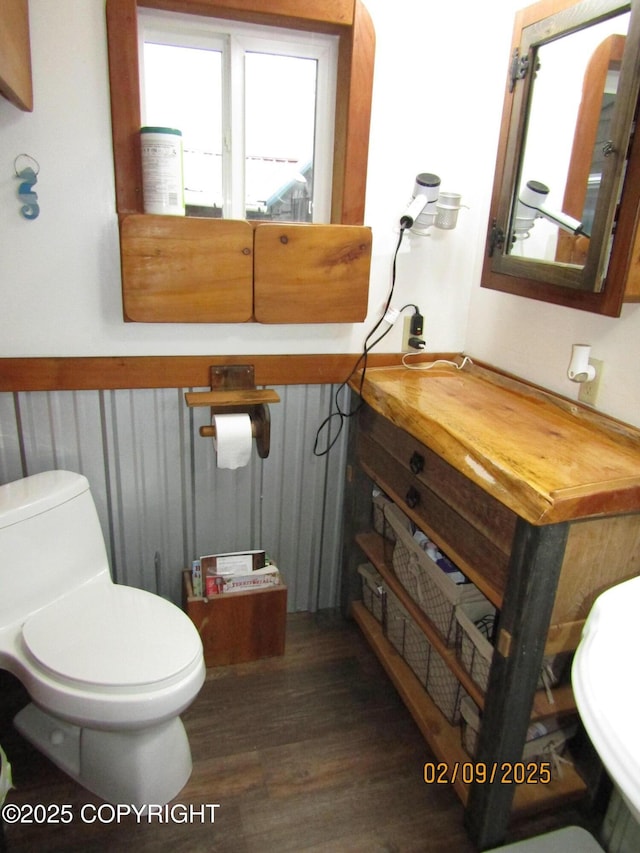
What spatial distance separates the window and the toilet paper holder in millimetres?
487

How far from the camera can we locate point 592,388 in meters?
1.48

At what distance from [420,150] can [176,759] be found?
185cm

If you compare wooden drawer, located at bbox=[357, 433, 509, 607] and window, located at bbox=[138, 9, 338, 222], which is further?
window, located at bbox=[138, 9, 338, 222]

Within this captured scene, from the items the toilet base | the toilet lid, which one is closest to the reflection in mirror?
the toilet lid

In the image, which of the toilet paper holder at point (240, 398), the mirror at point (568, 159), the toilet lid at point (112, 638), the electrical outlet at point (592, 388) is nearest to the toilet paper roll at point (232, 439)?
the toilet paper holder at point (240, 398)

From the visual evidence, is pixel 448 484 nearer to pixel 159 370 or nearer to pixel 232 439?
pixel 232 439

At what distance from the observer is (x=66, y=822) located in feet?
4.68

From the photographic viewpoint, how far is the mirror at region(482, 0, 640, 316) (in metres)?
1.21

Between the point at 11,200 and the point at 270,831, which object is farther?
the point at 11,200

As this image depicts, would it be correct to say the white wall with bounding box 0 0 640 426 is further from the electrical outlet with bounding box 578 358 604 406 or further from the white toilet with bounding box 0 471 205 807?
the white toilet with bounding box 0 471 205 807

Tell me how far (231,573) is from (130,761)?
1.97ft

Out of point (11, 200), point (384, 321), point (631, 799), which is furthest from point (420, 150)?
point (631, 799)

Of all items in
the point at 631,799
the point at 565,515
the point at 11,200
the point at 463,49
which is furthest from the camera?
the point at 463,49

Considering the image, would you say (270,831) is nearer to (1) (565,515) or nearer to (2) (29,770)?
(2) (29,770)
